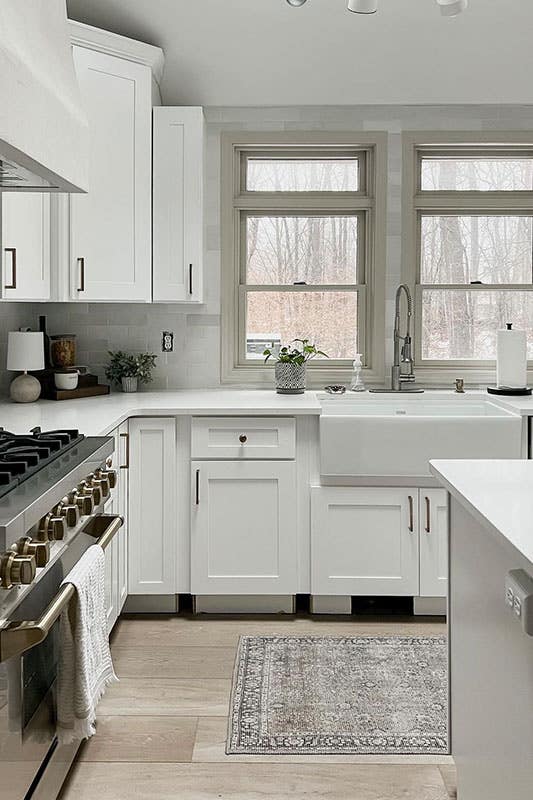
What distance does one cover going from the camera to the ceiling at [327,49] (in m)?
3.81

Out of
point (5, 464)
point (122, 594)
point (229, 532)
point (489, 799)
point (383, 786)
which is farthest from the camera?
point (229, 532)

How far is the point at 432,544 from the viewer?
365 centimetres

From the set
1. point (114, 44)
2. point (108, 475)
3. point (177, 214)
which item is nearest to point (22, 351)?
point (177, 214)

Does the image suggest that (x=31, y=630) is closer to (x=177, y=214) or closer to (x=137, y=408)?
(x=137, y=408)

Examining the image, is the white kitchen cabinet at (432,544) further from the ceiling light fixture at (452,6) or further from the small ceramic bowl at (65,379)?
the ceiling light fixture at (452,6)

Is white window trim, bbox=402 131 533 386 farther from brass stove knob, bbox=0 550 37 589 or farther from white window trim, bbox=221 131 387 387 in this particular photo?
brass stove knob, bbox=0 550 37 589

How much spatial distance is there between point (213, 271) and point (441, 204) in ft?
3.95

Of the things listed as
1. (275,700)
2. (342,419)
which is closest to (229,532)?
(342,419)

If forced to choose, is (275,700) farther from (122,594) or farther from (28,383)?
(28,383)

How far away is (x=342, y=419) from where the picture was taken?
360 centimetres

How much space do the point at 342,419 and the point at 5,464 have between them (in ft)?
6.01

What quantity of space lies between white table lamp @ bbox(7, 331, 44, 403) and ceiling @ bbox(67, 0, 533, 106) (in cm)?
148

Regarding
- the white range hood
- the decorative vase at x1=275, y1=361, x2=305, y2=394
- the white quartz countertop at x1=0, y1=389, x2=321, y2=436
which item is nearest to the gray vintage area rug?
the white quartz countertop at x1=0, y1=389, x2=321, y2=436

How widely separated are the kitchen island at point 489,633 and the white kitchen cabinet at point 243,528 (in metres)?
1.37
